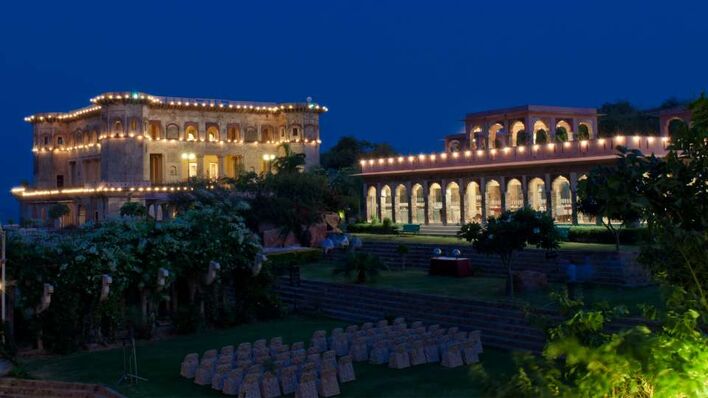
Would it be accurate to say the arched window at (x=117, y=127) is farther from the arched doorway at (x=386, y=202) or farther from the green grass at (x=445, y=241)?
the green grass at (x=445, y=241)

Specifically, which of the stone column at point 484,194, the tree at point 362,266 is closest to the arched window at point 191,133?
the stone column at point 484,194

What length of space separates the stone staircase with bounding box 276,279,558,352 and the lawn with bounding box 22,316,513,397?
Result: 0.73m

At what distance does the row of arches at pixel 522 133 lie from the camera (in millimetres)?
34750

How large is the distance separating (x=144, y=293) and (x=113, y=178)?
35.5m

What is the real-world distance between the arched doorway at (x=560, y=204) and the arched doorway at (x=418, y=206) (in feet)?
26.6

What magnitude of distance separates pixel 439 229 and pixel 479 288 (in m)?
14.7

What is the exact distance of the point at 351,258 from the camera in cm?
2383

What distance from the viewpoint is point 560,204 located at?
3294 cm

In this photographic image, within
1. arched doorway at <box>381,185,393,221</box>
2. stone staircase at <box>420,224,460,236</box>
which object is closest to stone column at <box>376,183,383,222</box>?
arched doorway at <box>381,185,393,221</box>

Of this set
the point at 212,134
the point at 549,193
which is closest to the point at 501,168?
the point at 549,193

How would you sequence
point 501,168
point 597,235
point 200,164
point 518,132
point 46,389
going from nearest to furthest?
point 46,389, point 597,235, point 501,168, point 518,132, point 200,164

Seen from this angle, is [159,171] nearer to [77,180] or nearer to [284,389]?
[77,180]

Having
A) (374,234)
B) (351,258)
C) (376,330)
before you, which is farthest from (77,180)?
(376,330)

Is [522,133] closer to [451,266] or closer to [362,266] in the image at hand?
[451,266]
